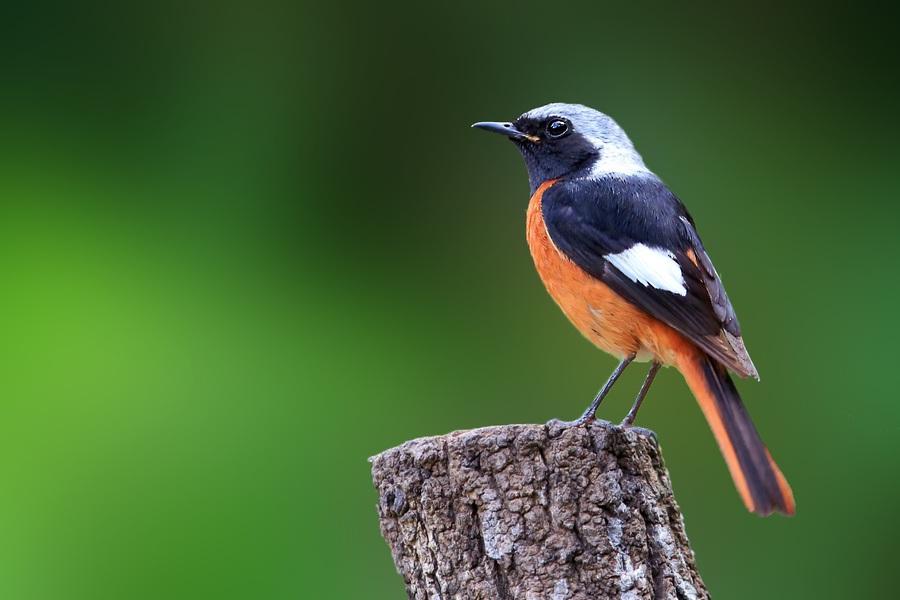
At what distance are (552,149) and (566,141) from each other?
2.4 inches

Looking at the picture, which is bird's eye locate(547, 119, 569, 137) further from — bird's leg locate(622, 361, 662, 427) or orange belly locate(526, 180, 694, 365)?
bird's leg locate(622, 361, 662, 427)

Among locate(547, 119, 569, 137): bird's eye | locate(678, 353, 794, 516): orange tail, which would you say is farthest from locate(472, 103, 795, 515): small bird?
locate(547, 119, 569, 137): bird's eye

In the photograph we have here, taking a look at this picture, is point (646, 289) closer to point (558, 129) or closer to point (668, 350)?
point (668, 350)

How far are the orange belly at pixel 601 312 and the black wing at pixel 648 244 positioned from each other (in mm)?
44

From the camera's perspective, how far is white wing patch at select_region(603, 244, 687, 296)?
3.45 meters

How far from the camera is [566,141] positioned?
13.9 feet

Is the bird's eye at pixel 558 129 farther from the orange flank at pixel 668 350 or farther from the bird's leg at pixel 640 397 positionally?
the bird's leg at pixel 640 397

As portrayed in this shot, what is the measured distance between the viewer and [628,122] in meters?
6.05

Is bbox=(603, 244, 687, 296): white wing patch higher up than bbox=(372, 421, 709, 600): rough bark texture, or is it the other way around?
bbox=(603, 244, 687, 296): white wing patch

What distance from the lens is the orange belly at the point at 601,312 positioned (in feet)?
11.6

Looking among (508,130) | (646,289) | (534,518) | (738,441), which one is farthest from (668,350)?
(508,130)

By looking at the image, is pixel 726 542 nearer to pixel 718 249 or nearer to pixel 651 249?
pixel 718 249

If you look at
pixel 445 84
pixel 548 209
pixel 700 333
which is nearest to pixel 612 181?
pixel 548 209

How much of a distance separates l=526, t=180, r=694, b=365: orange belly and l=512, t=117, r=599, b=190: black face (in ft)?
1.18
